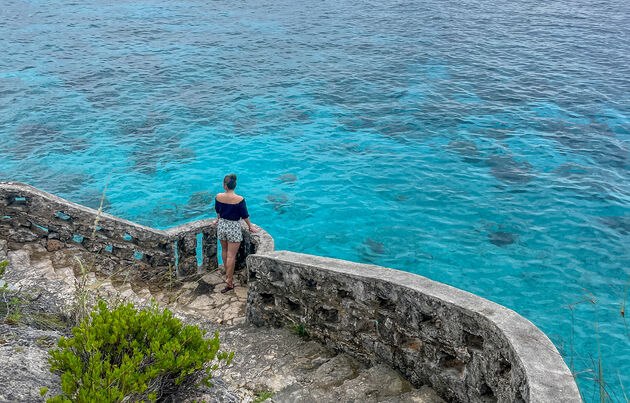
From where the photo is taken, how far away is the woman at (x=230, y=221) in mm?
8727

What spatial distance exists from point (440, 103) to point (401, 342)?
1707 cm

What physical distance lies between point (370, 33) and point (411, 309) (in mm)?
28350

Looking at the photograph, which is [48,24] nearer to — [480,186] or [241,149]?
[241,149]

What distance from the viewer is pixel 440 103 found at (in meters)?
21.7

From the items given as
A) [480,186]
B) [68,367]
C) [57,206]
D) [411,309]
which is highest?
[68,367]

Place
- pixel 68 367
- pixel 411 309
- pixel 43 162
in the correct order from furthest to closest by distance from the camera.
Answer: pixel 43 162 → pixel 411 309 → pixel 68 367

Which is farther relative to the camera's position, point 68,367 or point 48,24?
point 48,24

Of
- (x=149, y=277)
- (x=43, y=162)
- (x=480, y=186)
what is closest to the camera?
(x=149, y=277)

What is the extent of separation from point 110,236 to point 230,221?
Answer: 2160mm

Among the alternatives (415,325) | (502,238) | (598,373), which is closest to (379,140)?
(502,238)

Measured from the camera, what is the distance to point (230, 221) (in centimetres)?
880

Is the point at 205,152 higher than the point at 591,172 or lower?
lower

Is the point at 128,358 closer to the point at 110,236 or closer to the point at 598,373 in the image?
the point at 110,236

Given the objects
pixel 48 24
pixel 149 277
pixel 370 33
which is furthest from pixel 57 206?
pixel 48 24
